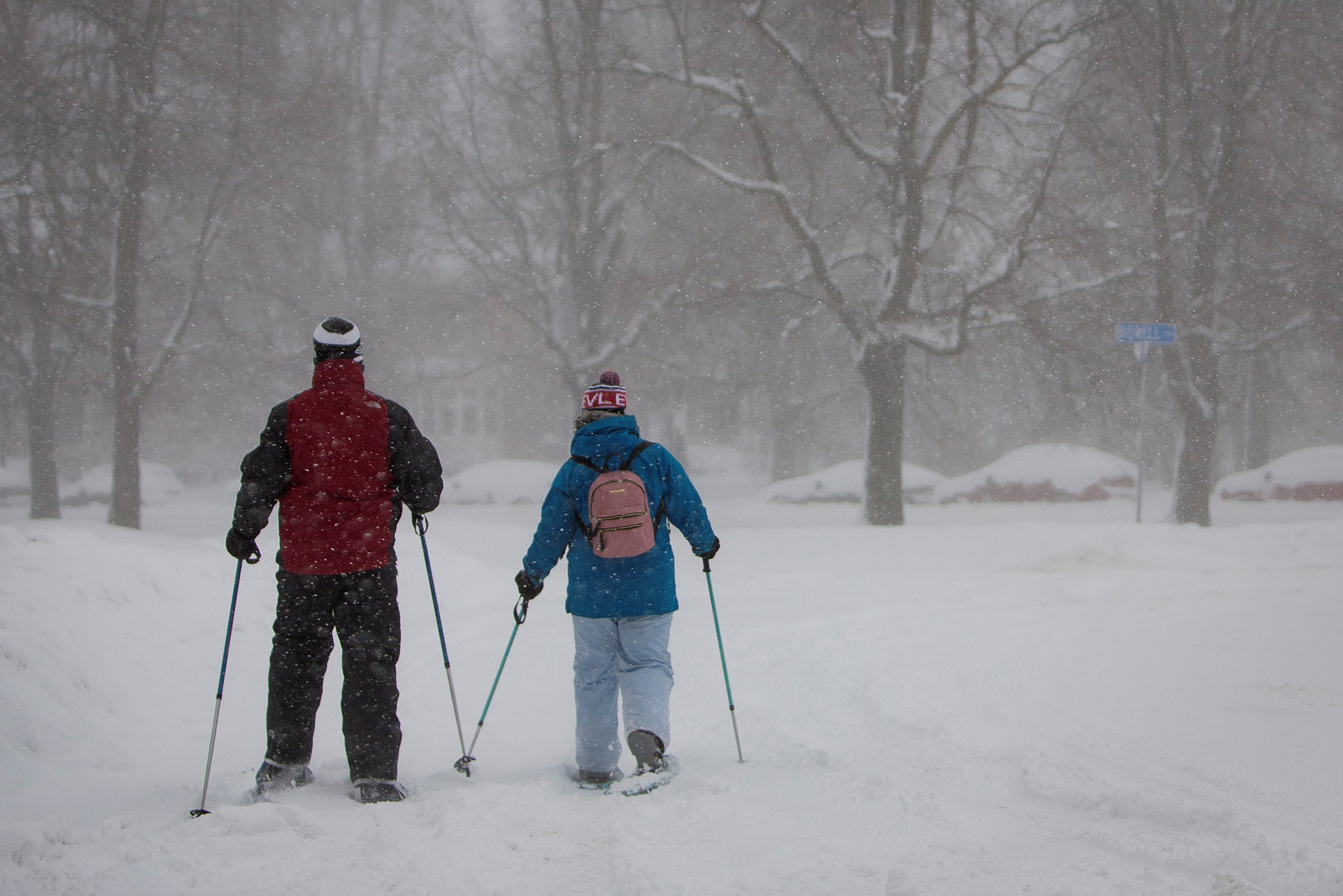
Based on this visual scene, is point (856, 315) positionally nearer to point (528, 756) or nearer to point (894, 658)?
point (894, 658)

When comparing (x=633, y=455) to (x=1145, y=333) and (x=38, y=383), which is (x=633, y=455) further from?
(x=38, y=383)

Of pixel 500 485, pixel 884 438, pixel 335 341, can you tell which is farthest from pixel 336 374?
pixel 500 485

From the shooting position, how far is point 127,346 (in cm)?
1614

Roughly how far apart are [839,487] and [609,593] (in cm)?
2313

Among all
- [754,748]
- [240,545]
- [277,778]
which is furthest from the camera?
[754,748]

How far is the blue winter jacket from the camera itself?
4387 millimetres

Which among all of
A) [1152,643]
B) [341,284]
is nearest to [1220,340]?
[1152,643]

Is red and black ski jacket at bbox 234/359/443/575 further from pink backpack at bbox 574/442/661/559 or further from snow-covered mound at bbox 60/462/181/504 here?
snow-covered mound at bbox 60/462/181/504

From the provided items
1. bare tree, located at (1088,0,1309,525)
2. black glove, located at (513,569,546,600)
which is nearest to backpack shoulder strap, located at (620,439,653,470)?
black glove, located at (513,569,546,600)

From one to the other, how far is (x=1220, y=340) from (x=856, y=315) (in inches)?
238

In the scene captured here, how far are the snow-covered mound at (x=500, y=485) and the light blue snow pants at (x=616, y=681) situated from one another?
22458mm

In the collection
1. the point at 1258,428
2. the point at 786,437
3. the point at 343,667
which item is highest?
the point at 1258,428

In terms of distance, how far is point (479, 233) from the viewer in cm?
2069

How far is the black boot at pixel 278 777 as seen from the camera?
3.88 meters
